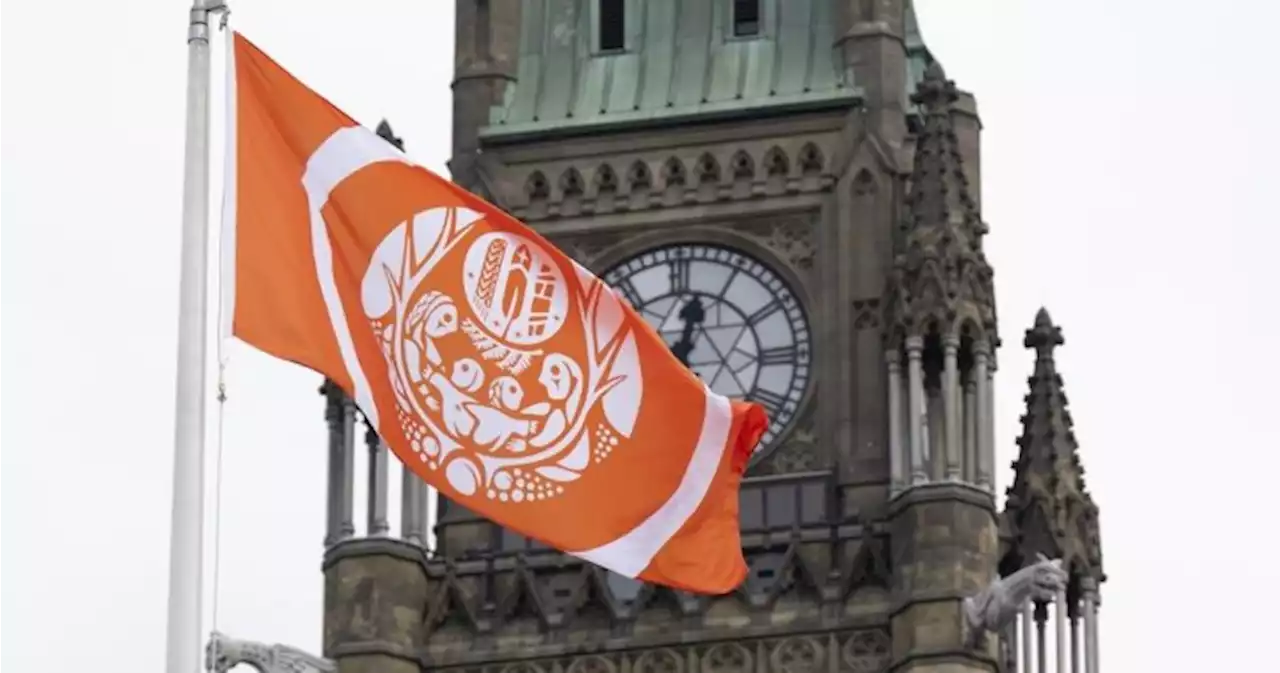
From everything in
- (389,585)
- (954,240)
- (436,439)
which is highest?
(954,240)

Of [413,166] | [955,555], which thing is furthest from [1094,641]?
[413,166]

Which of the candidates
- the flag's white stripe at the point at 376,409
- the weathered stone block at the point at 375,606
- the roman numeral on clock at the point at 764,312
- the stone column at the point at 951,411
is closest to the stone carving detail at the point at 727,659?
the stone column at the point at 951,411

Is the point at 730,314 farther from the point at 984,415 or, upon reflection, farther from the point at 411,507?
the point at 411,507

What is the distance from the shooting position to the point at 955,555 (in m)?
63.0

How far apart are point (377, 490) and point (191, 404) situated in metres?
26.3

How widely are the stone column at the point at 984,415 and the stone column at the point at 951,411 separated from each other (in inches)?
10.4

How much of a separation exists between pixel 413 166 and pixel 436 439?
2163 mm

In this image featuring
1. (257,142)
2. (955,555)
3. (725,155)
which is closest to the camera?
(257,142)

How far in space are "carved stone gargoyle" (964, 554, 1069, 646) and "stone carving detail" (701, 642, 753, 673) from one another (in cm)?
279

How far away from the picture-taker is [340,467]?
2557 inches

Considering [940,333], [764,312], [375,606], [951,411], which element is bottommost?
[375,606]

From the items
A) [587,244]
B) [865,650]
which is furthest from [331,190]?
[587,244]

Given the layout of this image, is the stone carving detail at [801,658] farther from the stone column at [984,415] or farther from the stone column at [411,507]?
the stone column at [411,507]

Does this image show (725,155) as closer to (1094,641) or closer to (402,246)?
(1094,641)
